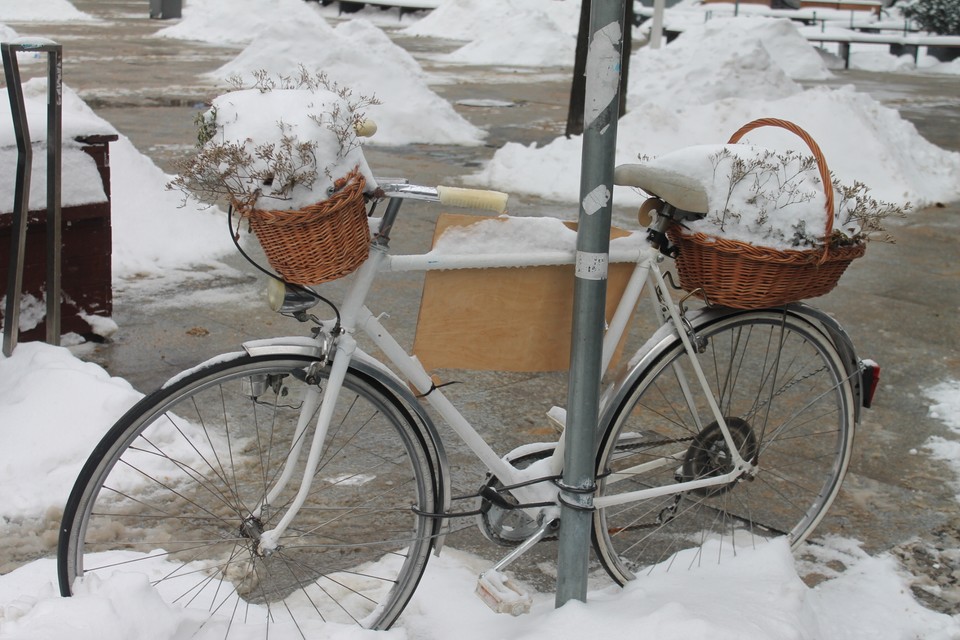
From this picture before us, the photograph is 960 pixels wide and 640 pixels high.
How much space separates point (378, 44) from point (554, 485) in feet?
34.6

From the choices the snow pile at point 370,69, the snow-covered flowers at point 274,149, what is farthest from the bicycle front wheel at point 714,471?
the snow pile at point 370,69

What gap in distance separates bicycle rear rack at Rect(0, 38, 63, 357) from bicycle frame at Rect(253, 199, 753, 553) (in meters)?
1.95

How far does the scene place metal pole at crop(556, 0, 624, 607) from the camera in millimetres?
2336

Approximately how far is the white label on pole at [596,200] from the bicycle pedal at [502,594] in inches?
36.6

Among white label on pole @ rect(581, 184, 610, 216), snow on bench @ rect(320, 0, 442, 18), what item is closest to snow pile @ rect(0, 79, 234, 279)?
white label on pole @ rect(581, 184, 610, 216)

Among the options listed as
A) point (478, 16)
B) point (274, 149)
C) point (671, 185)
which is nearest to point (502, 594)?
point (671, 185)

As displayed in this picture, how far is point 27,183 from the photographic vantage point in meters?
4.00

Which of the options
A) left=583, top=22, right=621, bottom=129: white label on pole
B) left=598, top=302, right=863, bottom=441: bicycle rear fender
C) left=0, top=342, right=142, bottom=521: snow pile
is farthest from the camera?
left=0, top=342, right=142, bottom=521: snow pile

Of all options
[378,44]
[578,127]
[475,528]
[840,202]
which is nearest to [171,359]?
[475,528]

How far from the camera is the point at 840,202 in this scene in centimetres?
278

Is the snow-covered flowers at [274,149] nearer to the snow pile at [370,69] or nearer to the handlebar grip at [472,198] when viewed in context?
the handlebar grip at [472,198]

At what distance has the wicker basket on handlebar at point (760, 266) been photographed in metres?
2.66

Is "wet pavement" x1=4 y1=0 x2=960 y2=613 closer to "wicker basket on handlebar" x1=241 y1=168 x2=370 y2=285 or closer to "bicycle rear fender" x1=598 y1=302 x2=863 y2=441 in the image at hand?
"bicycle rear fender" x1=598 y1=302 x2=863 y2=441

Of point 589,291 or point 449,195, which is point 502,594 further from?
point 449,195
